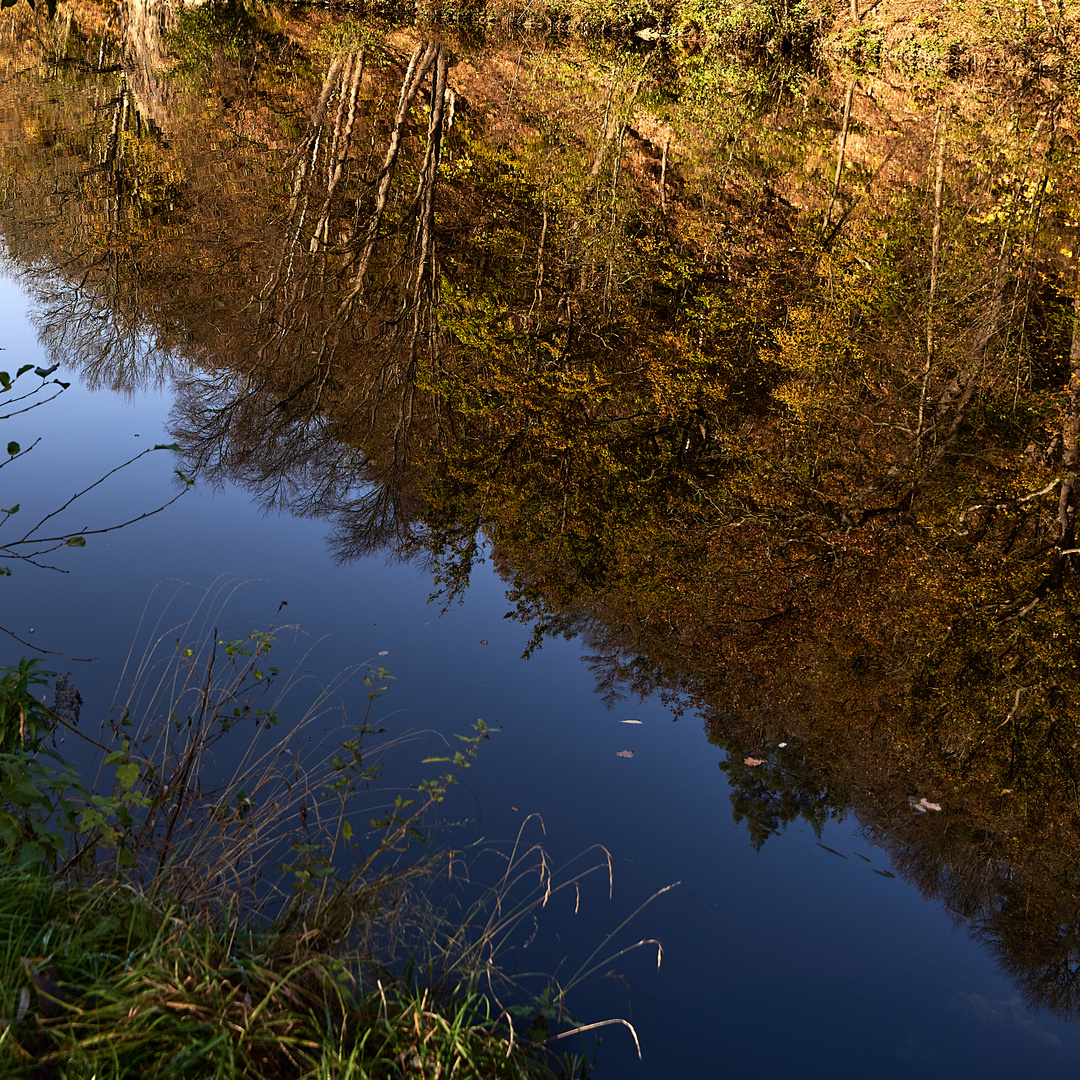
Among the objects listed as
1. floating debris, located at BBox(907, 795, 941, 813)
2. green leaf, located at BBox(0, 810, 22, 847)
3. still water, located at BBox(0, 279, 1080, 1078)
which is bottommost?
still water, located at BBox(0, 279, 1080, 1078)

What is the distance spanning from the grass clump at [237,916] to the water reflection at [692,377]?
64.2 inches

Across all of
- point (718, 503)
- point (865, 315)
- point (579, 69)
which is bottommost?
point (718, 503)

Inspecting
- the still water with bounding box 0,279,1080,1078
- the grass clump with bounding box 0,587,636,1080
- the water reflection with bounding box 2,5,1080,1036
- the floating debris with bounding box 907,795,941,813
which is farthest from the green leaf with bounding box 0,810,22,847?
the floating debris with bounding box 907,795,941,813

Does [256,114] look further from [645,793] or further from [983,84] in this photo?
[645,793]

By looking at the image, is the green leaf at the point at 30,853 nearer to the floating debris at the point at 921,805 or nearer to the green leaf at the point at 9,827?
the green leaf at the point at 9,827

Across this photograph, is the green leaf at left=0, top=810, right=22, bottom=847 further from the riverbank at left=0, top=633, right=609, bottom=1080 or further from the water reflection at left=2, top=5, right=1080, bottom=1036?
the water reflection at left=2, top=5, right=1080, bottom=1036

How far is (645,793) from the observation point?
14.0ft

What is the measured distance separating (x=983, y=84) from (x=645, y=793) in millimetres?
17232

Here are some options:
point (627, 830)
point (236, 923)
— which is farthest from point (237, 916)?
point (627, 830)

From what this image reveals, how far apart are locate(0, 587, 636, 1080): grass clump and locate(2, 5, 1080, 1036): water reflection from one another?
1.63 metres

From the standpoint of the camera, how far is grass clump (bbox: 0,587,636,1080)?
7.65 ft

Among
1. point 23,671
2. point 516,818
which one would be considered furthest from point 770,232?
point 23,671

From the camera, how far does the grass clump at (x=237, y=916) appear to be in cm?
233

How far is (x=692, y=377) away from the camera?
818 cm
